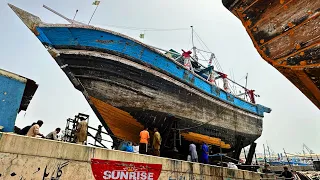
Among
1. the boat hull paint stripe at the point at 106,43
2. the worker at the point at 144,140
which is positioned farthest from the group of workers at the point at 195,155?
the boat hull paint stripe at the point at 106,43

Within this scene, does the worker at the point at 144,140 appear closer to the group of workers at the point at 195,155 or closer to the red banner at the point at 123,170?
the group of workers at the point at 195,155

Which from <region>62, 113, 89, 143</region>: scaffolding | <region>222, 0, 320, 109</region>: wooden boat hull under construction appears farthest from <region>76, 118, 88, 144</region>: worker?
<region>222, 0, 320, 109</region>: wooden boat hull under construction

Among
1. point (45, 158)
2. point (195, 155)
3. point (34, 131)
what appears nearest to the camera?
point (45, 158)

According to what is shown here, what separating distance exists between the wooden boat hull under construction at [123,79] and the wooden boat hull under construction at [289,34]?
6.26 meters

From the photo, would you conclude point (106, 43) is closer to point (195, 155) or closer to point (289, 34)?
point (195, 155)

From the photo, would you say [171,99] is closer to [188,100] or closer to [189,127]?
[188,100]

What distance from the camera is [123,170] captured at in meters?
3.99

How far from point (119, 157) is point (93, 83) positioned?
4.87 meters

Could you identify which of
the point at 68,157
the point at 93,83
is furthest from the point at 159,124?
the point at 68,157

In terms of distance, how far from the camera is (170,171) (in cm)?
478

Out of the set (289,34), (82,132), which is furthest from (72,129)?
(289,34)

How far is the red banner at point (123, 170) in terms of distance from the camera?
3.70 metres

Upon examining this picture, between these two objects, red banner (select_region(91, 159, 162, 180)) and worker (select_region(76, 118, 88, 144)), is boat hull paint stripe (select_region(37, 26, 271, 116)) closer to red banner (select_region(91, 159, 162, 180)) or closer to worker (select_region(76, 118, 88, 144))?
worker (select_region(76, 118, 88, 144))

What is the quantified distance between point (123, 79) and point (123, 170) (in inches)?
193
